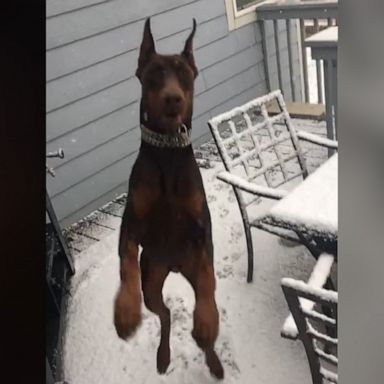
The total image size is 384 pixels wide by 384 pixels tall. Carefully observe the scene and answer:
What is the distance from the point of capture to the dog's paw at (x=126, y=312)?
1.03 m

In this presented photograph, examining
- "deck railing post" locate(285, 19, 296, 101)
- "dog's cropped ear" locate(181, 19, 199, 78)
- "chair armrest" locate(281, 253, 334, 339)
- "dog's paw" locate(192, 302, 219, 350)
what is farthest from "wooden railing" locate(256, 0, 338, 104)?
"dog's paw" locate(192, 302, 219, 350)

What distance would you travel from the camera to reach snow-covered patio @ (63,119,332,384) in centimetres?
98

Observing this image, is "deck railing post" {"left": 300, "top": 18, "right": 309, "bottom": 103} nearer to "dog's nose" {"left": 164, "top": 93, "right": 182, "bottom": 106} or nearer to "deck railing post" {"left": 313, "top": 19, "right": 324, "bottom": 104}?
"deck railing post" {"left": 313, "top": 19, "right": 324, "bottom": 104}

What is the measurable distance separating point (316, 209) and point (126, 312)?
1.12 ft

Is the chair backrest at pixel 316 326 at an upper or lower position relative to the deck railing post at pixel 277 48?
lower

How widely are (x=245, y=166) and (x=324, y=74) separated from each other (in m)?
0.18

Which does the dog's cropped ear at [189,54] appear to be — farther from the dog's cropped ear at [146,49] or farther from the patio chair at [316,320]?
the patio chair at [316,320]

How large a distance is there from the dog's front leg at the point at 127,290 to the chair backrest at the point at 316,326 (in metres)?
0.24

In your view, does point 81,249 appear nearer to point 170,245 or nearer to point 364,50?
point 170,245

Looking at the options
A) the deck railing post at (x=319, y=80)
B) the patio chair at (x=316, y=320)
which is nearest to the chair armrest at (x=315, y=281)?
the patio chair at (x=316, y=320)

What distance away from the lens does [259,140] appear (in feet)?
3.39

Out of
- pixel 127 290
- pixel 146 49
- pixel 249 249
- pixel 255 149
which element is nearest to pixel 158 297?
pixel 127 290

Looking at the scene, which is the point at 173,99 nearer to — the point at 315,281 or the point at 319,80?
the point at 319,80

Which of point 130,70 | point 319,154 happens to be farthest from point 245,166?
point 130,70
